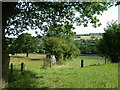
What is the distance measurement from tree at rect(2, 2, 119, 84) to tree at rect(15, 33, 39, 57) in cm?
→ 51

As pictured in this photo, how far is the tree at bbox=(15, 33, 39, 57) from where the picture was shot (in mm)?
7676

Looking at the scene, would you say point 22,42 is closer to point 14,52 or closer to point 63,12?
point 14,52

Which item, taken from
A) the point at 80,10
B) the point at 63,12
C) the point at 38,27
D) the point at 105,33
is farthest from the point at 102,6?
the point at 105,33

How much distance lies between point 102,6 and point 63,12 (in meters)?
1.78

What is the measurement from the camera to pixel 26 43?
784cm

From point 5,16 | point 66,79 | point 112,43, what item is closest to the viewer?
point 5,16

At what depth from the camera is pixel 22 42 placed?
7.76 metres

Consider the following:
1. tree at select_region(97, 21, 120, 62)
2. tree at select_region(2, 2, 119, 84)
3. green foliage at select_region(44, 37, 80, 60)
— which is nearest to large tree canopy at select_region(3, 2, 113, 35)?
tree at select_region(2, 2, 119, 84)

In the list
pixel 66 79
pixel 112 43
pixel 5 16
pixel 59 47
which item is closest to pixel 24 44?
pixel 5 16

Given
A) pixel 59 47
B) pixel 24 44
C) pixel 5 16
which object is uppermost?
pixel 5 16

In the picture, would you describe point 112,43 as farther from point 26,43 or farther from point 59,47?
point 26,43

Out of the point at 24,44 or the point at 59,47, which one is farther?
the point at 59,47

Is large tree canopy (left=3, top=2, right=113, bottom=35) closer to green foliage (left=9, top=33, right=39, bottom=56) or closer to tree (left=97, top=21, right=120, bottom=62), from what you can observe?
green foliage (left=9, top=33, right=39, bottom=56)

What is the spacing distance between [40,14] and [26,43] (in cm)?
176
